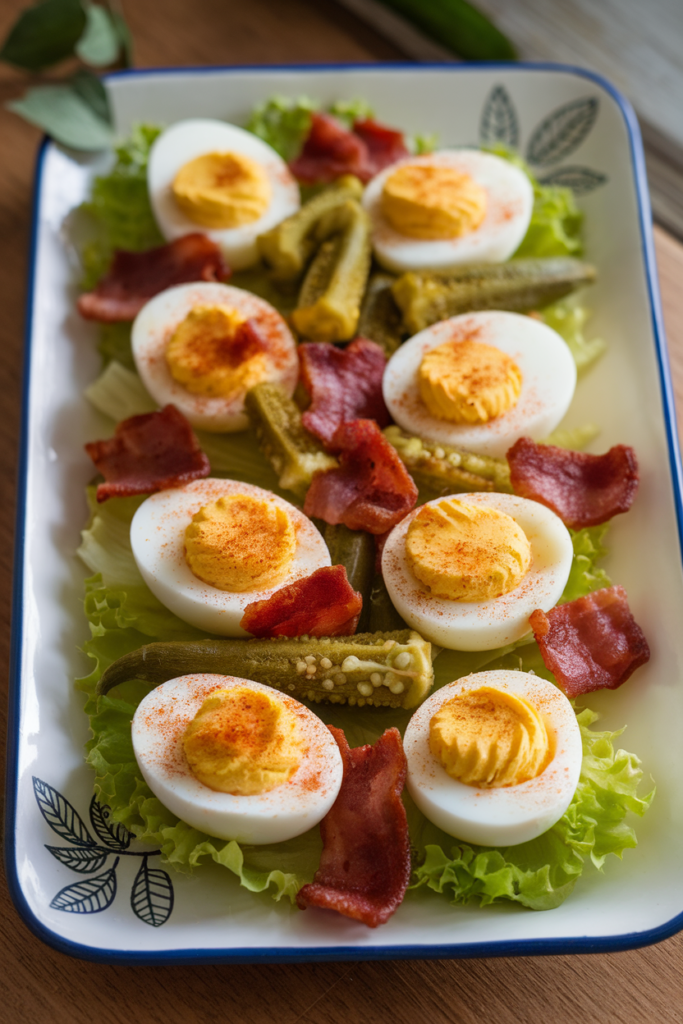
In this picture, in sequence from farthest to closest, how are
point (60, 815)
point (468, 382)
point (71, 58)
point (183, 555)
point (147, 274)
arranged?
point (71, 58) → point (147, 274) → point (468, 382) → point (183, 555) → point (60, 815)

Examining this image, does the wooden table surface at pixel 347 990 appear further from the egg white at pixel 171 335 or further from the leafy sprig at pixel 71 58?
the leafy sprig at pixel 71 58

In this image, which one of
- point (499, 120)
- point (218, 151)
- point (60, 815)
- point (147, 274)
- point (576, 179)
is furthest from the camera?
point (499, 120)

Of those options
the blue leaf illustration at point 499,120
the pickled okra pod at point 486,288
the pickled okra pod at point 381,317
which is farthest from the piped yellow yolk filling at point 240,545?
the blue leaf illustration at point 499,120

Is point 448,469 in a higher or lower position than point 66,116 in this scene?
higher

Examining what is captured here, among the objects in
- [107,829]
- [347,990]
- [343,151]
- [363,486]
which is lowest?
[107,829]

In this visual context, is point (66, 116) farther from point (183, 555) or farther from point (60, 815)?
point (60, 815)

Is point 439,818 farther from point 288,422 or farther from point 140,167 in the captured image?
point 140,167

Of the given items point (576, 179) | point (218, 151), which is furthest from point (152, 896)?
point (576, 179)

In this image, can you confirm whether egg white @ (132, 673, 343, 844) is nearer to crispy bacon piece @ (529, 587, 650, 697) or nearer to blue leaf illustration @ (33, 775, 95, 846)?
blue leaf illustration @ (33, 775, 95, 846)
